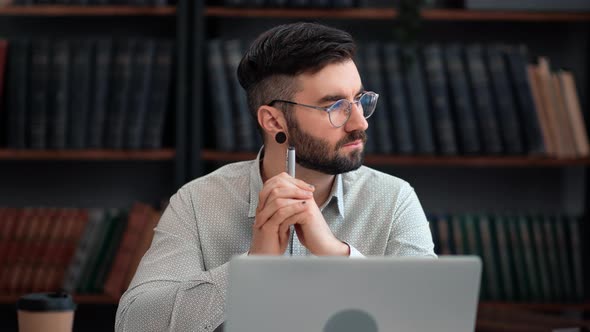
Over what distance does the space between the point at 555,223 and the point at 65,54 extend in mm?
1667

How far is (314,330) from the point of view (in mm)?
1222

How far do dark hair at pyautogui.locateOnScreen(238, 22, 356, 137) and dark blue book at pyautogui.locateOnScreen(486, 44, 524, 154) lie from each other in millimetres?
1304

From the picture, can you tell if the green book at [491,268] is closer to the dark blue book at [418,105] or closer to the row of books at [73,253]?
the dark blue book at [418,105]

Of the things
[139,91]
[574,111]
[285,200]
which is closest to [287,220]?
[285,200]

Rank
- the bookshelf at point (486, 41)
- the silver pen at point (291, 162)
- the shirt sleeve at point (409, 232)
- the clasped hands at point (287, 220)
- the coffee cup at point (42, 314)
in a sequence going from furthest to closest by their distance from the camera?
1. the bookshelf at point (486, 41)
2. the shirt sleeve at point (409, 232)
3. the silver pen at point (291, 162)
4. the clasped hands at point (287, 220)
5. the coffee cup at point (42, 314)

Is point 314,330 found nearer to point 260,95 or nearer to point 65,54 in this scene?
point 260,95

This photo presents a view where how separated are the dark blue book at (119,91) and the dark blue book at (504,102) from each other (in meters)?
1.14

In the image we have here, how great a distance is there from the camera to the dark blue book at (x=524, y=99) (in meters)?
3.12

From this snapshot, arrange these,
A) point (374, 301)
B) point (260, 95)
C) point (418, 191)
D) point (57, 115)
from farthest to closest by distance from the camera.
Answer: point (418, 191)
point (57, 115)
point (260, 95)
point (374, 301)

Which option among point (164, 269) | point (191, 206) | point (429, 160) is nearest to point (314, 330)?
point (164, 269)

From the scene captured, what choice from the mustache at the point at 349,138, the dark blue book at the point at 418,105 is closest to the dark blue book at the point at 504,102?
the dark blue book at the point at 418,105

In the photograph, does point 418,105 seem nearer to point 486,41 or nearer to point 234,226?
point 486,41

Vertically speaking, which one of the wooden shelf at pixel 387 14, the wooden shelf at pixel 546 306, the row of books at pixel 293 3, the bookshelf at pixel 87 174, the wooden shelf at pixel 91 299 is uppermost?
the row of books at pixel 293 3

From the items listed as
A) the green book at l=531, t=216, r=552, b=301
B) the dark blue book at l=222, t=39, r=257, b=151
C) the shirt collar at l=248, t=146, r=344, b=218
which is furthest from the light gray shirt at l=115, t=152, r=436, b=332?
the green book at l=531, t=216, r=552, b=301
